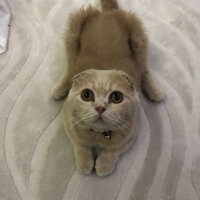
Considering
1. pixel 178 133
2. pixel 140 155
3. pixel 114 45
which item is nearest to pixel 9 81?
pixel 114 45

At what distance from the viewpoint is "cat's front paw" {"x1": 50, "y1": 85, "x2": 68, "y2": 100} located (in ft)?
3.59

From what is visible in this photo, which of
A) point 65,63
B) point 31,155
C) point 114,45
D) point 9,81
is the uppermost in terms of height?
point 114,45

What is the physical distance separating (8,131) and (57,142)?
0.24 meters

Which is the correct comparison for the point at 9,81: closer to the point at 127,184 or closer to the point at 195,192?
the point at 127,184

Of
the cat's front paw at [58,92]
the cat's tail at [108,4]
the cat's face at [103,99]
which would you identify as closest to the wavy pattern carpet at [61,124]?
the cat's front paw at [58,92]

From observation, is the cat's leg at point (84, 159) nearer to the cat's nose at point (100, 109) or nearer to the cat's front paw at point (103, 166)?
the cat's front paw at point (103, 166)

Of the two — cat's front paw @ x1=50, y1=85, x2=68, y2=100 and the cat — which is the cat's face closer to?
the cat

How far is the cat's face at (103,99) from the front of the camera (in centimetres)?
64

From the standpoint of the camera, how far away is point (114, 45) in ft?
2.94

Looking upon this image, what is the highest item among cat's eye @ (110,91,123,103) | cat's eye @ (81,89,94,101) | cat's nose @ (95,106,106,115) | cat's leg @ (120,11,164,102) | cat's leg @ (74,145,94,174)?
cat's leg @ (120,11,164,102)

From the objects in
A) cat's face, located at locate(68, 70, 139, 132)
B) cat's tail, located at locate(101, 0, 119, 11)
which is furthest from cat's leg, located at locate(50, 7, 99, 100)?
cat's face, located at locate(68, 70, 139, 132)

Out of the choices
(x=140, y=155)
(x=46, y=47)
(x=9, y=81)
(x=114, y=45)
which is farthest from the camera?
(x=46, y=47)

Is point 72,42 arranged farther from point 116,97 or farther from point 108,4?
point 116,97

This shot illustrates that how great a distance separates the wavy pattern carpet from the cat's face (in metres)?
0.35
